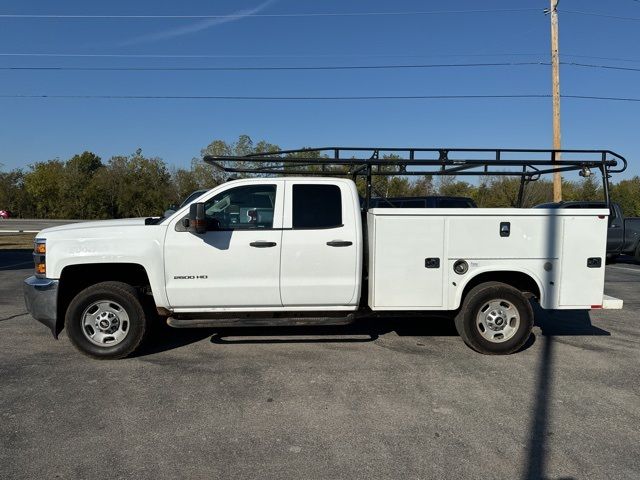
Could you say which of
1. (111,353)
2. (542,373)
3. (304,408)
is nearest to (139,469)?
(304,408)

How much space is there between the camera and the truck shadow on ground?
6.18 metres

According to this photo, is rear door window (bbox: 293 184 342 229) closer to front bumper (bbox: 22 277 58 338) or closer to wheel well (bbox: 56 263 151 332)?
wheel well (bbox: 56 263 151 332)

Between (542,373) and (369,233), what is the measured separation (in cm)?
233

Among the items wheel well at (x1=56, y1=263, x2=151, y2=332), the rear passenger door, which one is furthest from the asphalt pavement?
the rear passenger door

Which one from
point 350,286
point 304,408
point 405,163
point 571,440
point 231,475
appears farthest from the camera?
point 405,163

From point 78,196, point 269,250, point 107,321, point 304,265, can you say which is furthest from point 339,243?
point 78,196

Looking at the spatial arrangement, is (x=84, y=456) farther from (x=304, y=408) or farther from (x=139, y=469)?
(x=304, y=408)

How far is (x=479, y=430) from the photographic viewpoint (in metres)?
3.89

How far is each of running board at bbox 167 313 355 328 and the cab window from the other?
102cm

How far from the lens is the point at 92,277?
18.5 ft

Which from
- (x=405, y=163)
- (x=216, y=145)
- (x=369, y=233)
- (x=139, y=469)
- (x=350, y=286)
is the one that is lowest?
(x=139, y=469)

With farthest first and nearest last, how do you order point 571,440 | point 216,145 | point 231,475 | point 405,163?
point 216,145 → point 405,163 → point 571,440 → point 231,475

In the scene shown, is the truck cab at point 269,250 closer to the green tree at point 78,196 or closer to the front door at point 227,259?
the front door at point 227,259

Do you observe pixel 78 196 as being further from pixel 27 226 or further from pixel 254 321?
pixel 254 321
